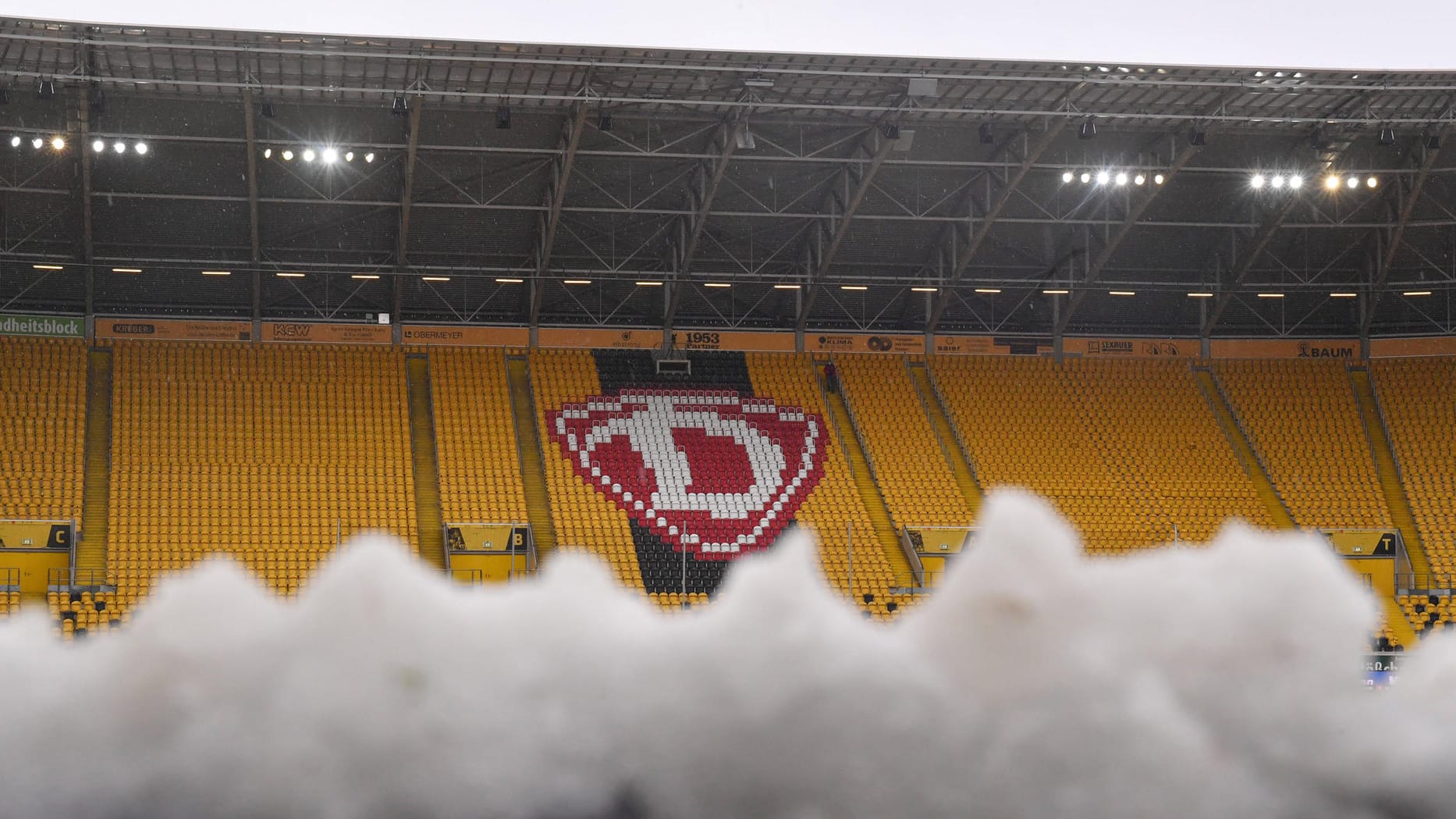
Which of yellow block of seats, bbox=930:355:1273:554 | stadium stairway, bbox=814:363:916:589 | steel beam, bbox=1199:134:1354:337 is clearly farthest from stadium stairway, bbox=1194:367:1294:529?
stadium stairway, bbox=814:363:916:589

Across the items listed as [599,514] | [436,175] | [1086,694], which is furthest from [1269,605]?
[436,175]

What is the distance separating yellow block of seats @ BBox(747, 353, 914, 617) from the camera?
4156 centimetres

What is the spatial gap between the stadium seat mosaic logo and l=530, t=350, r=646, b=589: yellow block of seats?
350mm

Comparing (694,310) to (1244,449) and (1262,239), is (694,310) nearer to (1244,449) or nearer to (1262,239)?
(1262,239)

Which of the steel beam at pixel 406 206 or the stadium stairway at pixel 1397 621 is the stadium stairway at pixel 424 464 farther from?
the stadium stairway at pixel 1397 621

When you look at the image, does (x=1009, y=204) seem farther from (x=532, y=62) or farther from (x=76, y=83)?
(x=76, y=83)

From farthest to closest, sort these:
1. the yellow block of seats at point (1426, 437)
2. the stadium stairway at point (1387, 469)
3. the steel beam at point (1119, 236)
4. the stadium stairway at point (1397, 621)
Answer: the yellow block of seats at point (1426, 437) < the stadium stairway at point (1387, 469) < the steel beam at point (1119, 236) < the stadium stairway at point (1397, 621)

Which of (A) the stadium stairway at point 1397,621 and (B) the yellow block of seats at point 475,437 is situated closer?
(A) the stadium stairway at point 1397,621

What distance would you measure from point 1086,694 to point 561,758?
6886mm

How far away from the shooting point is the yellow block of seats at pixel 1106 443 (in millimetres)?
45688

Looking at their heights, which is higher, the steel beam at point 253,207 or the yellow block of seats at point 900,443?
the steel beam at point 253,207

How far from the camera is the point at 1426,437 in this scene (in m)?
50.2

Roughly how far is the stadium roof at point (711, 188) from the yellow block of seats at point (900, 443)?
182 centimetres

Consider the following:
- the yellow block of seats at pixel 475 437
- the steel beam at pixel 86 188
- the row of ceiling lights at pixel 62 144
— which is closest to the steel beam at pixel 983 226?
the yellow block of seats at pixel 475 437
